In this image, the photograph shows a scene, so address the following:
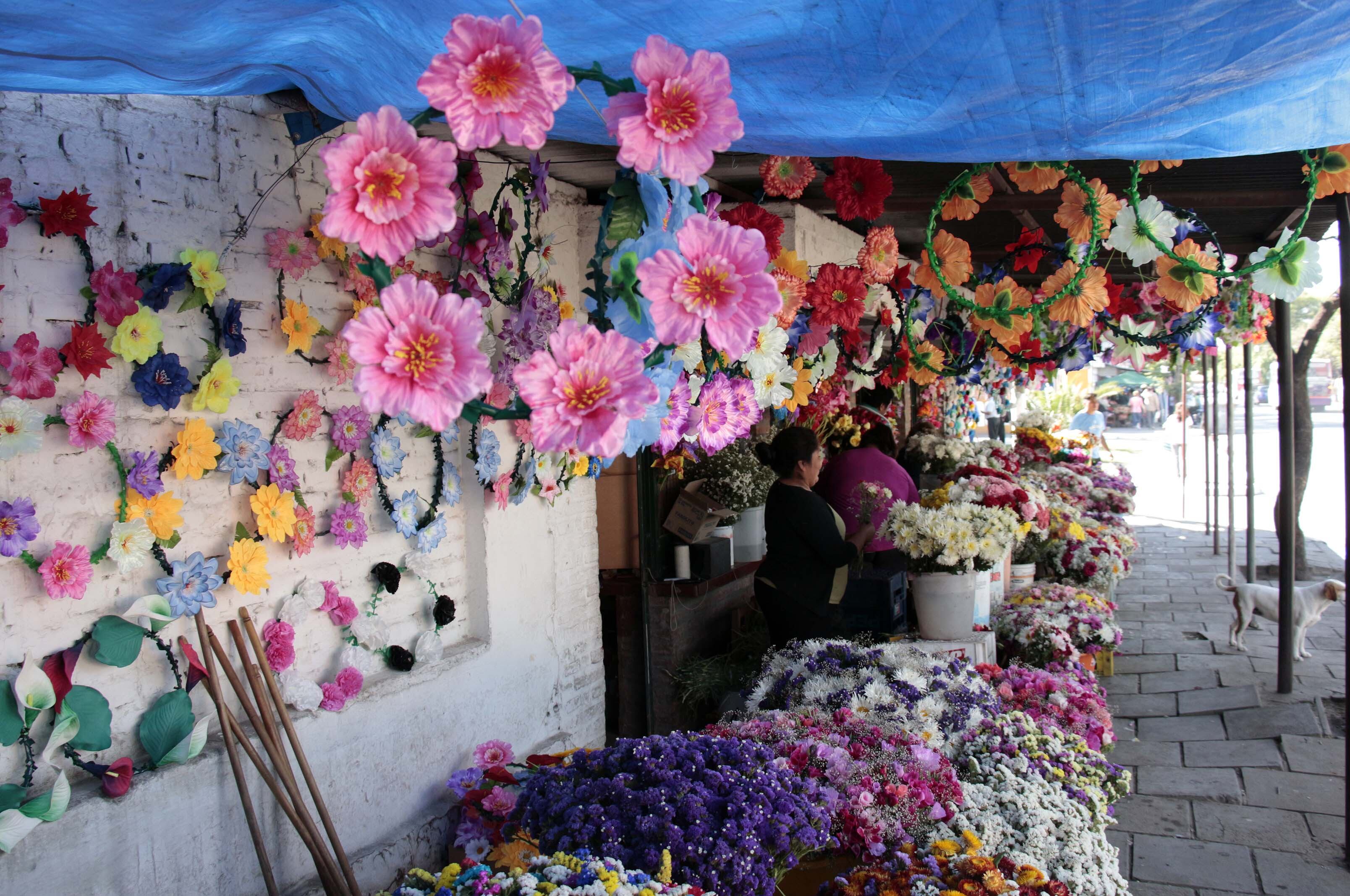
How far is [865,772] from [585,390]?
1.75 m

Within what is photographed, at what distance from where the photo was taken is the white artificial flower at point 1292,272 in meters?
3.03

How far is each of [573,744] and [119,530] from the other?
2.13 meters

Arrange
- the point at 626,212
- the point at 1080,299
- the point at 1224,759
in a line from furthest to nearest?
1. the point at 1224,759
2. the point at 1080,299
3. the point at 626,212

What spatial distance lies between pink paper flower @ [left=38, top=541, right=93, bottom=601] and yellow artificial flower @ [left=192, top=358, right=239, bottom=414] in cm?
41

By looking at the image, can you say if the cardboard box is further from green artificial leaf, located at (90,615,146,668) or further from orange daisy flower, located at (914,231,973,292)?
green artificial leaf, located at (90,615,146,668)

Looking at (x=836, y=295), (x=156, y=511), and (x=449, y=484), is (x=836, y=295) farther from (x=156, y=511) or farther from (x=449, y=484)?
(x=156, y=511)

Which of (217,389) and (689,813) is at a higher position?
(217,389)

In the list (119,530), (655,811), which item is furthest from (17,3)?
Result: (655,811)

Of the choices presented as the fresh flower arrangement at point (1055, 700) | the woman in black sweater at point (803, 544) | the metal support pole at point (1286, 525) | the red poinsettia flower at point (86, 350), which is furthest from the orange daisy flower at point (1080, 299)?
the metal support pole at point (1286, 525)

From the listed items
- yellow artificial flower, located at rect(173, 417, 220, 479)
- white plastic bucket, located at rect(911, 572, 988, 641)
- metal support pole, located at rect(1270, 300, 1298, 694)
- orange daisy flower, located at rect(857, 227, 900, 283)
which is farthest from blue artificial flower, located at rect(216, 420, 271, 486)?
metal support pole, located at rect(1270, 300, 1298, 694)

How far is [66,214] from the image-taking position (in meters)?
1.93

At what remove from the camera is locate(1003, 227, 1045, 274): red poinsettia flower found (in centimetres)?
377

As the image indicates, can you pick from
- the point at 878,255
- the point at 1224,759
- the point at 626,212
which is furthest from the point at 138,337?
the point at 1224,759

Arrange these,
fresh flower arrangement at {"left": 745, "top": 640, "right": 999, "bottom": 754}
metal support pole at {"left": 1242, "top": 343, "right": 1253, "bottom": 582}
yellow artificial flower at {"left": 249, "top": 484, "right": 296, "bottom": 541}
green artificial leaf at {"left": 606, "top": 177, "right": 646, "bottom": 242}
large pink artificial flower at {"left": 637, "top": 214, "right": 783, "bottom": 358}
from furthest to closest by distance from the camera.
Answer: metal support pole at {"left": 1242, "top": 343, "right": 1253, "bottom": 582}
fresh flower arrangement at {"left": 745, "top": 640, "right": 999, "bottom": 754}
yellow artificial flower at {"left": 249, "top": 484, "right": 296, "bottom": 541}
green artificial leaf at {"left": 606, "top": 177, "right": 646, "bottom": 242}
large pink artificial flower at {"left": 637, "top": 214, "right": 783, "bottom": 358}
